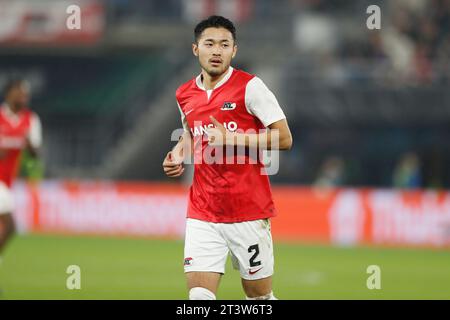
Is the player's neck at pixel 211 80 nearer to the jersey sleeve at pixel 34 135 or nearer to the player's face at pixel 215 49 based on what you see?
the player's face at pixel 215 49

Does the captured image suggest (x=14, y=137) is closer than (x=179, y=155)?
No

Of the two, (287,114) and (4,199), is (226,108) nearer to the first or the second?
(4,199)

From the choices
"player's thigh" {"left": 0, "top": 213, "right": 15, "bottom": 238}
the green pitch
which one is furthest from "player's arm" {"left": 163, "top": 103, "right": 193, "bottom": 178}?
"player's thigh" {"left": 0, "top": 213, "right": 15, "bottom": 238}

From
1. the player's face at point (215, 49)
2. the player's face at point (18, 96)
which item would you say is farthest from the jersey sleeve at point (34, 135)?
the player's face at point (215, 49)

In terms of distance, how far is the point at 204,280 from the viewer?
739 centimetres

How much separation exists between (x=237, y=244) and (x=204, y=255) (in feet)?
0.94

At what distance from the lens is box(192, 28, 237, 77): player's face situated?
739 centimetres

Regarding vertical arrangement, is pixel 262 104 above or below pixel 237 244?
above

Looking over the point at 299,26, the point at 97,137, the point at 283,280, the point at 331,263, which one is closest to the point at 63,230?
the point at 97,137

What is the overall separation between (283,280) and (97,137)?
14.3 metres

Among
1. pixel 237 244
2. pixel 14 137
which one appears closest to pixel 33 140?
pixel 14 137

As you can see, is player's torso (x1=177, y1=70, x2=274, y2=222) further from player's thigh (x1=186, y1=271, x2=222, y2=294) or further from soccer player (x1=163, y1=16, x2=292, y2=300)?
player's thigh (x1=186, y1=271, x2=222, y2=294)

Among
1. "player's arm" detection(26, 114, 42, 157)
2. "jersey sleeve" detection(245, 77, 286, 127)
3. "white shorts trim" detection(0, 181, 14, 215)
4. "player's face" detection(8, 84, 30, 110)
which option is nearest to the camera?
"jersey sleeve" detection(245, 77, 286, 127)

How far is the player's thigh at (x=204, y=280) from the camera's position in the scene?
739 centimetres
